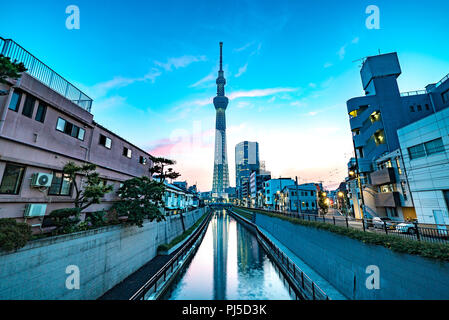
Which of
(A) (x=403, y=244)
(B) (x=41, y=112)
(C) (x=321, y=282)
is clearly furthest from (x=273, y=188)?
(B) (x=41, y=112)

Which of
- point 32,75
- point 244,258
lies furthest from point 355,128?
point 32,75

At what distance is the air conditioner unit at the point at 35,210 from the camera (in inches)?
387

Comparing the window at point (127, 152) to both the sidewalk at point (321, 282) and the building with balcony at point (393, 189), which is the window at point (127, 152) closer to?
the sidewalk at point (321, 282)

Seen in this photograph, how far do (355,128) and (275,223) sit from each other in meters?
24.8

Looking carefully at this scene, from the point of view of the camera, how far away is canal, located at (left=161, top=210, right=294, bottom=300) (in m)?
15.2

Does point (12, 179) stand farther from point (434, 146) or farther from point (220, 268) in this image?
point (434, 146)

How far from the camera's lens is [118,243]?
539 inches

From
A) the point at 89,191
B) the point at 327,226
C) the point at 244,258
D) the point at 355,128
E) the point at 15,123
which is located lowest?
the point at 244,258

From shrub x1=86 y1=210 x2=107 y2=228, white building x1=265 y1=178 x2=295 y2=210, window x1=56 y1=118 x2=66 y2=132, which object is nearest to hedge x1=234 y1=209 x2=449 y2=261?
shrub x1=86 y1=210 x2=107 y2=228

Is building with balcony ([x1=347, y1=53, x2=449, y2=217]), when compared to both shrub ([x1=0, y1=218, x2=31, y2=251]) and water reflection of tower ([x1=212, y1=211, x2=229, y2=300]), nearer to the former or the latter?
water reflection of tower ([x1=212, y1=211, x2=229, y2=300])

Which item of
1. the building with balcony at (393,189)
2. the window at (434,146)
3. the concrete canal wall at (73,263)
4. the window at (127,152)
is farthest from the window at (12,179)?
the building with balcony at (393,189)

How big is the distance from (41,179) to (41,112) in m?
4.13

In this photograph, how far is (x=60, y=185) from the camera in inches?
489
